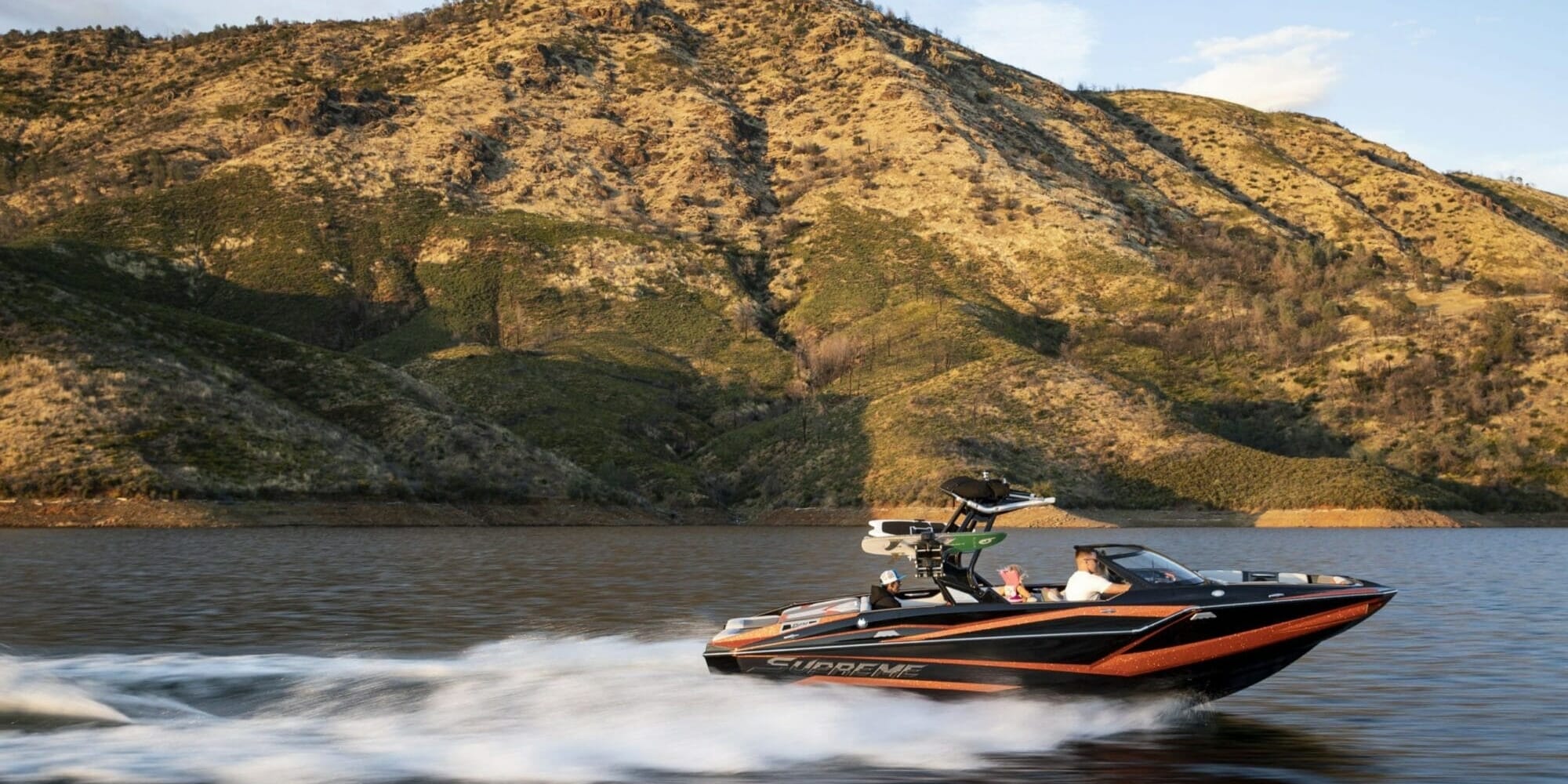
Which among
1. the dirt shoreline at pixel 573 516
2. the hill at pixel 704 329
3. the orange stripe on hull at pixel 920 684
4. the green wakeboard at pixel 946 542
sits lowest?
the orange stripe on hull at pixel 920 684

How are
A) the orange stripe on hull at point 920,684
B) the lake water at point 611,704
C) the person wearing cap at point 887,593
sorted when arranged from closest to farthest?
the lake water at point 611,704
the orange stripe on hull at point 920,684
the person wearing cap at point 887,593

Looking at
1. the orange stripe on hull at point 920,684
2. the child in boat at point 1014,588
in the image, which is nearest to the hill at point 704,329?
the orange stripe on hull at point 920,684

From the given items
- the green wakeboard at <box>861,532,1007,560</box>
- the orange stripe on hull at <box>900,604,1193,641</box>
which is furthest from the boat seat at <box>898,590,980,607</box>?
the orange stripe on hull at <box>900,604,1193,641</box>

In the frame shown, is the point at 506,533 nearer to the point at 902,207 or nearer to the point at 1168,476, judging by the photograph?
the point at 1168,476

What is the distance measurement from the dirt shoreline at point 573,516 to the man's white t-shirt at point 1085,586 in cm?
7621

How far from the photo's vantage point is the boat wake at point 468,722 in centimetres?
1650

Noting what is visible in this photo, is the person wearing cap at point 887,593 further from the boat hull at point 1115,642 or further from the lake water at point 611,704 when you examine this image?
the lake water at point 611,704

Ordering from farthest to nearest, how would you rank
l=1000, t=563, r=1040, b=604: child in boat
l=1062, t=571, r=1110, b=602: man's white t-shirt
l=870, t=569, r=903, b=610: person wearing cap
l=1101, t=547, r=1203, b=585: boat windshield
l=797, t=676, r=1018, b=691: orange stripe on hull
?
l=870, t=569, r=903, b=610: person wearing cap, l=1000, t=563, r=1040, b=604: child in boat, l=1101, t=547, r=1203, b=585: boat windshield, l=1062, t=571, r=1110, b=602: man's white t-shirt, l=797, t=676, r=1018, b=691: orange stripe on hull

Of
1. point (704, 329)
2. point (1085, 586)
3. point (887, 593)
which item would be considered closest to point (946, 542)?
point (887, 593)

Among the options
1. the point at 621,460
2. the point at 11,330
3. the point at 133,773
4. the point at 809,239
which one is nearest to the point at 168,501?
the point at 11,330

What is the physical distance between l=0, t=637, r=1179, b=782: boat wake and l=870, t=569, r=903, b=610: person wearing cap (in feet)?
5.38

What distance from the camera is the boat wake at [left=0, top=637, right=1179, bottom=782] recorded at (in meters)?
16.5

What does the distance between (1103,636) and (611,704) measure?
7.33 metres

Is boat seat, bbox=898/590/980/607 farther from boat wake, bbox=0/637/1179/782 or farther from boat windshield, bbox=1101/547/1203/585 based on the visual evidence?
boat windshield, bbox=1101/547/1203/585
